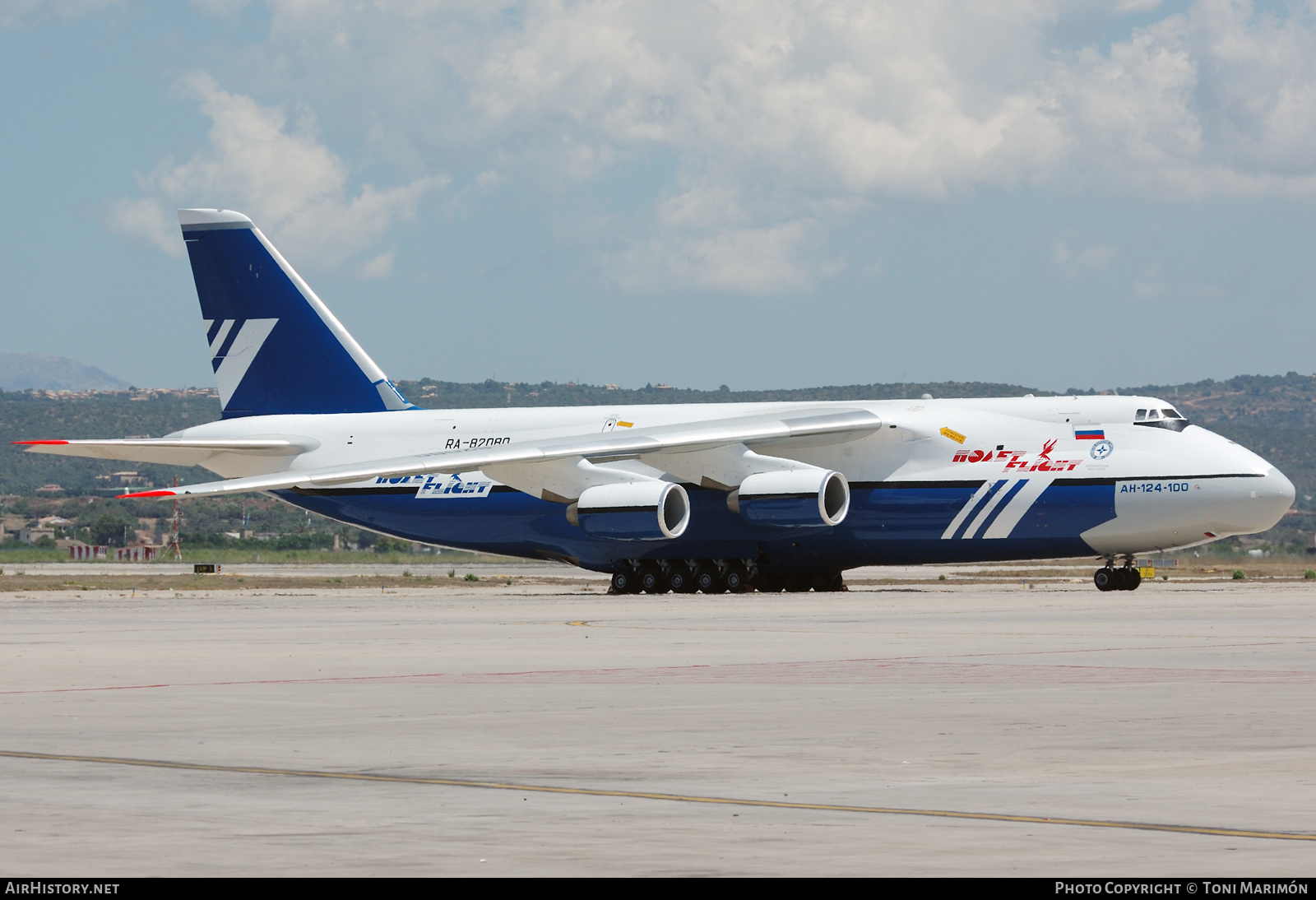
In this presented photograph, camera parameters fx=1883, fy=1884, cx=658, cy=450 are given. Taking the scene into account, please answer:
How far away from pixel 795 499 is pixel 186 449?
15.8m

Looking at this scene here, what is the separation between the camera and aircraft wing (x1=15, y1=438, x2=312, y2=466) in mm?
44281

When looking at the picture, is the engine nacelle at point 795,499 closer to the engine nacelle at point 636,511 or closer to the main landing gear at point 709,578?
the engine nacelle at point 636,511

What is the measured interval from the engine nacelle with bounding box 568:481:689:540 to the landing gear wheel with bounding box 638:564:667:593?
2213 mm

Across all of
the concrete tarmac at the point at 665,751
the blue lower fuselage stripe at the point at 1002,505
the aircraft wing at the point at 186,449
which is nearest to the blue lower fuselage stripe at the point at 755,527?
the blue lower fuselage stripe at the point at 1002,505

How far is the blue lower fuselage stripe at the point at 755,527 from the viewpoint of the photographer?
3912cm

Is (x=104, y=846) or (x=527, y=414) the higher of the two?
(x=527, y=414)

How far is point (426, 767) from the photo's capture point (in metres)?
10.4

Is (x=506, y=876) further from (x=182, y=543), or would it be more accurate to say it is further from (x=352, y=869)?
(x=182, y=543)

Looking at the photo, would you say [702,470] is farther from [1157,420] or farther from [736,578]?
[1157,420]

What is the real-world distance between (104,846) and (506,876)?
1.82 metres

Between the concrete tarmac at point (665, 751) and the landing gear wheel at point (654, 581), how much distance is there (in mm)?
19463

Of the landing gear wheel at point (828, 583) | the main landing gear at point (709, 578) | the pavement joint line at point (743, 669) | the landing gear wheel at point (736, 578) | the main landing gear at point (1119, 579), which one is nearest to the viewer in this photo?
the pavement joint line at point (743, 669)

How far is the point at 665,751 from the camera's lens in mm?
11086
